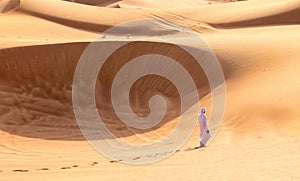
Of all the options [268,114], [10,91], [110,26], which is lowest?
[268,114]

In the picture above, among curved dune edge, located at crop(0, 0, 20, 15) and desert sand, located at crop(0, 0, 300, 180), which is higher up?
curved dune edge, located at crop(0, 0, 20, 15)

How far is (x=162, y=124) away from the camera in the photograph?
1170 cm

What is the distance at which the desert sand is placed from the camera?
6.96m

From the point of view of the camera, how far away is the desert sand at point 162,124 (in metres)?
6.96

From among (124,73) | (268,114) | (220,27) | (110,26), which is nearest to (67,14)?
(110,26)

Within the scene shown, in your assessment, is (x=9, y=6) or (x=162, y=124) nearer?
(x=162, y=124)

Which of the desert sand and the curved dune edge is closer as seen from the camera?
the desert sand

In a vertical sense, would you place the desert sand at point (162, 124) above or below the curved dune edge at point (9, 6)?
below

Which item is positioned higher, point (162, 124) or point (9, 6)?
point (9, 6)

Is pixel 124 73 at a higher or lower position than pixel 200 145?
higher

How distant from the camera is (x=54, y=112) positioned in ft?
40.1

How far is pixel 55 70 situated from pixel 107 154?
15.9 feet

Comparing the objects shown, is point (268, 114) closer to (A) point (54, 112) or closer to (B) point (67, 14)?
(A) point (54, 112)

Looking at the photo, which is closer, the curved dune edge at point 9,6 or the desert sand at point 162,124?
the desert sand at point 162,124
